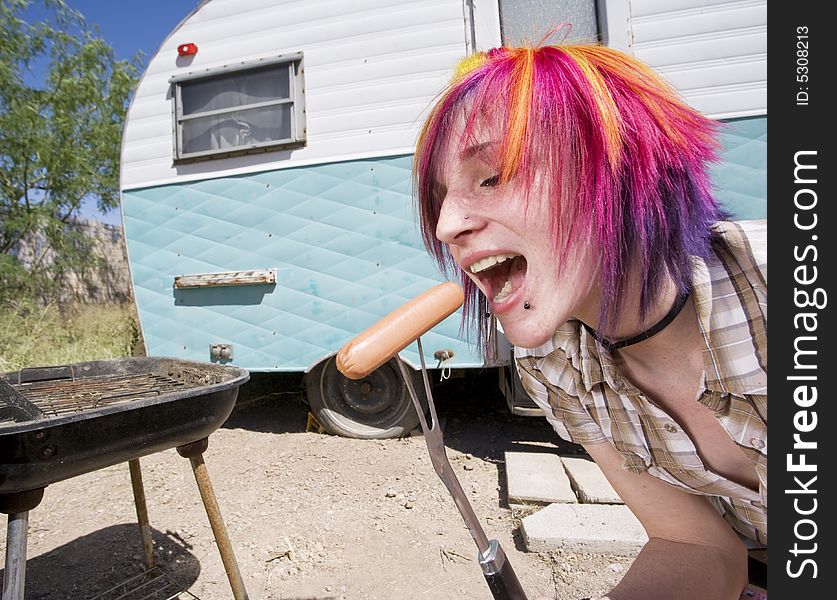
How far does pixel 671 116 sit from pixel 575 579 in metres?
2.36

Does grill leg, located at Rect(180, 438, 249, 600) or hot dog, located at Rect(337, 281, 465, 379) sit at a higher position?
hot dog, located at Rect(337, 281, 465, 379)

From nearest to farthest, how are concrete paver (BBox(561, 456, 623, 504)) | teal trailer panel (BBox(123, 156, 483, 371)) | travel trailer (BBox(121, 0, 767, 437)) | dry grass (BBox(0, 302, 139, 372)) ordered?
concrete paver (BBox(561, 456, 623, 504)) < travel trailer (BBox(121, 0, 767, 437)) < teal trailer panel (BBox(123, 156, 483, 371)) < dry grass (BBox(0, 302, 139, 372))

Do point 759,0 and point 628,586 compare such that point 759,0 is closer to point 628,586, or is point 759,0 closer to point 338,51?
point 338,51

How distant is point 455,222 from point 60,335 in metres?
8.72

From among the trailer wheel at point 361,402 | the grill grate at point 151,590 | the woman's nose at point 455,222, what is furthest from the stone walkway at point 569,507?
the woman's nose at point 455,222

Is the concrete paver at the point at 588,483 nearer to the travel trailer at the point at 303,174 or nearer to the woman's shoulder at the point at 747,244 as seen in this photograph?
→ the travel trailer at the point at 303,174

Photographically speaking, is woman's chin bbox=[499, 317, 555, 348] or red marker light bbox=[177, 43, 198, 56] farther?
red marker light bbox=[177, 43, 198, 56]

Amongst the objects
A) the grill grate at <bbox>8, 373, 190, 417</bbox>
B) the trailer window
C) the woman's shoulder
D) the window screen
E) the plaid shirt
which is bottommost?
the grill grate at <bbox>8, 373, 190, 417</bbox>

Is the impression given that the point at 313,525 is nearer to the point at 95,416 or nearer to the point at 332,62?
the point at 95,416

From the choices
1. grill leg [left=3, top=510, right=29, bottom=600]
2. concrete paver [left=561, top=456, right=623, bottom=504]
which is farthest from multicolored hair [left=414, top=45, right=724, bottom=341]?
concrete paver [left=561, top=456, right=623, bottom=504]

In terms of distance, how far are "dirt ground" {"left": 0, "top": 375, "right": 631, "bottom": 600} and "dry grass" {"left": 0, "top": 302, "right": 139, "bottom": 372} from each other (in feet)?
11.4

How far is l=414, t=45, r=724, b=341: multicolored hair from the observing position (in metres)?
0.70

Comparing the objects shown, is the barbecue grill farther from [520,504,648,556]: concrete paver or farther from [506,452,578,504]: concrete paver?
[506,452,578,504]: concrete paver

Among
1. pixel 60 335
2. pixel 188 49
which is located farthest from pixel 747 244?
pixel 60 335
